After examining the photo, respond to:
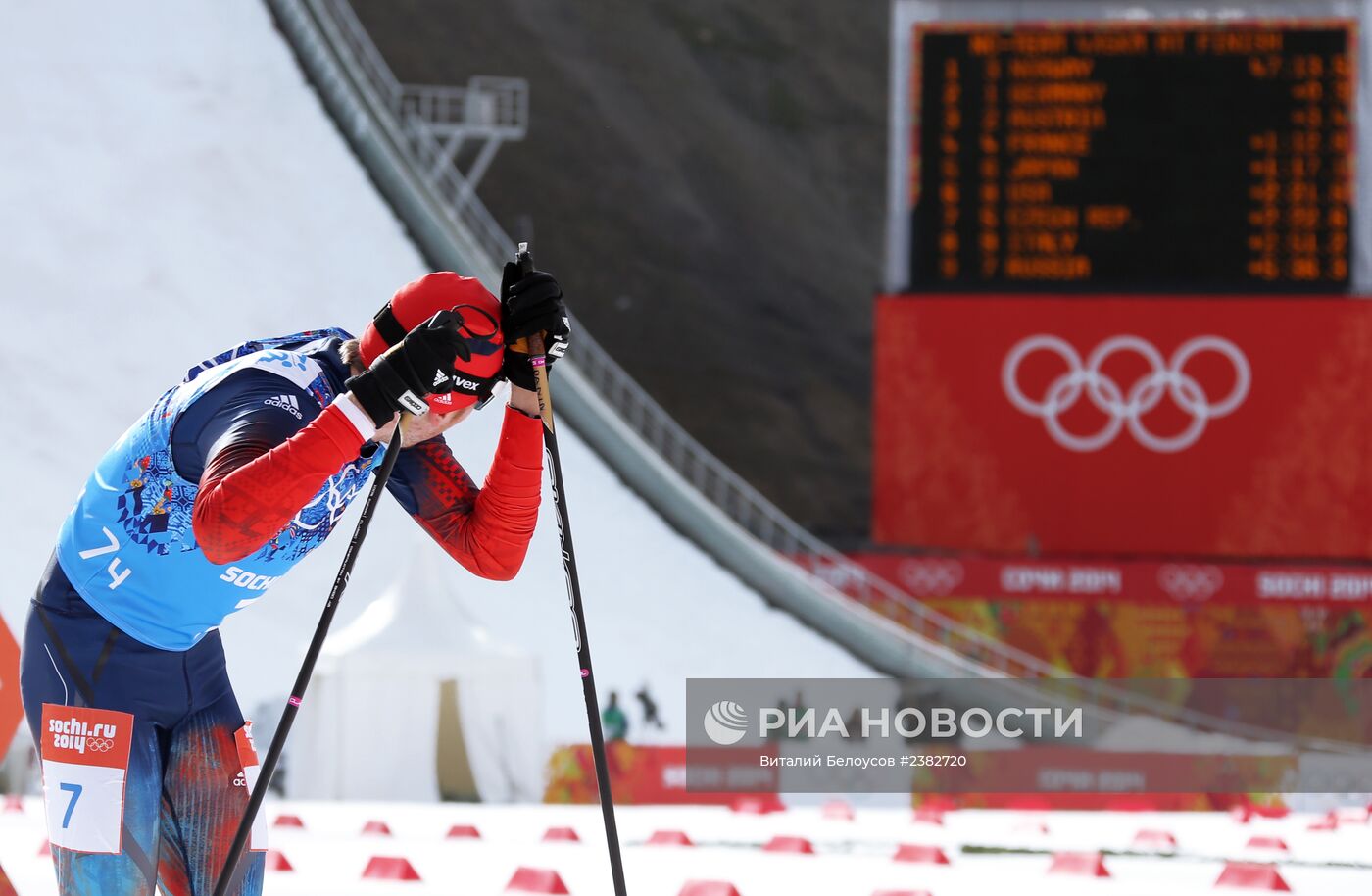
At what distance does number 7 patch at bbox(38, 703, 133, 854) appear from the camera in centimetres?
241

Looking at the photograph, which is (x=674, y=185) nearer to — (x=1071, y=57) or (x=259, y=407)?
(x=1071, y=57)

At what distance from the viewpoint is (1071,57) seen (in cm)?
1465

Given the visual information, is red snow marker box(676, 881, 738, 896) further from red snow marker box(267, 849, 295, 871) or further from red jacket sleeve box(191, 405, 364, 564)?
red jacket sleeve box(191, 405, 364, 564)

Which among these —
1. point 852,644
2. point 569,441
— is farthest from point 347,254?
point 852,644

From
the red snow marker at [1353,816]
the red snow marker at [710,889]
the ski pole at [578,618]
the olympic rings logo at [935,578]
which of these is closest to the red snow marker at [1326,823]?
the red snow marker at [1353,816]

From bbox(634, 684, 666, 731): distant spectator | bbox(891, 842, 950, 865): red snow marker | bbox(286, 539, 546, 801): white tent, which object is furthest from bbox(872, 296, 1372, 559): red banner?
bbox(891, 842, 950, 865): red snow marker

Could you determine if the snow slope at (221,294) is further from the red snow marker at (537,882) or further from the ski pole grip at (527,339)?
the ski pole grip at (527,339)

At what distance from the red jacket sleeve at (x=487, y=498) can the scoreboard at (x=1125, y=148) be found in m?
12.3

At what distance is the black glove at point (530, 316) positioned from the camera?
252 centimetres

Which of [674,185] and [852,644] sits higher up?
[674,185]

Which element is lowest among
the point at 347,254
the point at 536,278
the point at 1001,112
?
the point at 536,278

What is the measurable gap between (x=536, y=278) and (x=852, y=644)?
1018cm

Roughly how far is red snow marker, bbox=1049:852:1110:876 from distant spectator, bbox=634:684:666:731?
6.03 metres

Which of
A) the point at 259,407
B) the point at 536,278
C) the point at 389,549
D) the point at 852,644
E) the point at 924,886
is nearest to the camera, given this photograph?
the point at 259,407
